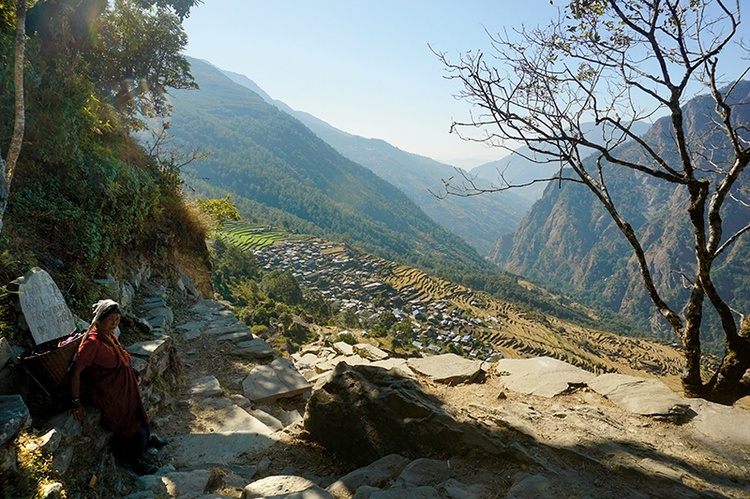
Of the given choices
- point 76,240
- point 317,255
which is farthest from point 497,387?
point 317,255

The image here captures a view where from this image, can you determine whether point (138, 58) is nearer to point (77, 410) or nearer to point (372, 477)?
point (77, 410)

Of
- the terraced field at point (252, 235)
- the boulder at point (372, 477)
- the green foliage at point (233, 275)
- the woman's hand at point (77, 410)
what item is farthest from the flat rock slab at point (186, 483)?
the terraced field at point (252, 235)

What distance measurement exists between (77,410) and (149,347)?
75.2 inches

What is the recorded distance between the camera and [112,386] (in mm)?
3252

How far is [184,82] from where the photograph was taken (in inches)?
669

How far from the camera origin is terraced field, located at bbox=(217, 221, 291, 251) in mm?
75438

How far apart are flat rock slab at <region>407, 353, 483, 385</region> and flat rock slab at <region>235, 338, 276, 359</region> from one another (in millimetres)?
2806

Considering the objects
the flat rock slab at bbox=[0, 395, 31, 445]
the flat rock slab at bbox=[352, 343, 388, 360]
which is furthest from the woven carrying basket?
the flat rock slab at bbox=[352, 343, 388, 360]

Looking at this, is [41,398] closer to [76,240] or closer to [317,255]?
[76,240]

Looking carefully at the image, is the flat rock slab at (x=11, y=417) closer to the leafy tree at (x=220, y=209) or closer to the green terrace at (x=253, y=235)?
the leafy tree at (x=220, y=209)

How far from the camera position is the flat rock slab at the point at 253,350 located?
7113 mm

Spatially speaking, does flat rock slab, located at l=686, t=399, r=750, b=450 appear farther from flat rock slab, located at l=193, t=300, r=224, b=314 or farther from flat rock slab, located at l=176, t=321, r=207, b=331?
flat rock slab, located at l=193, t=300, r=224, b=314

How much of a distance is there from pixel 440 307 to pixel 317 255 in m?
29.0

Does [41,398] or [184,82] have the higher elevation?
[184,82]
